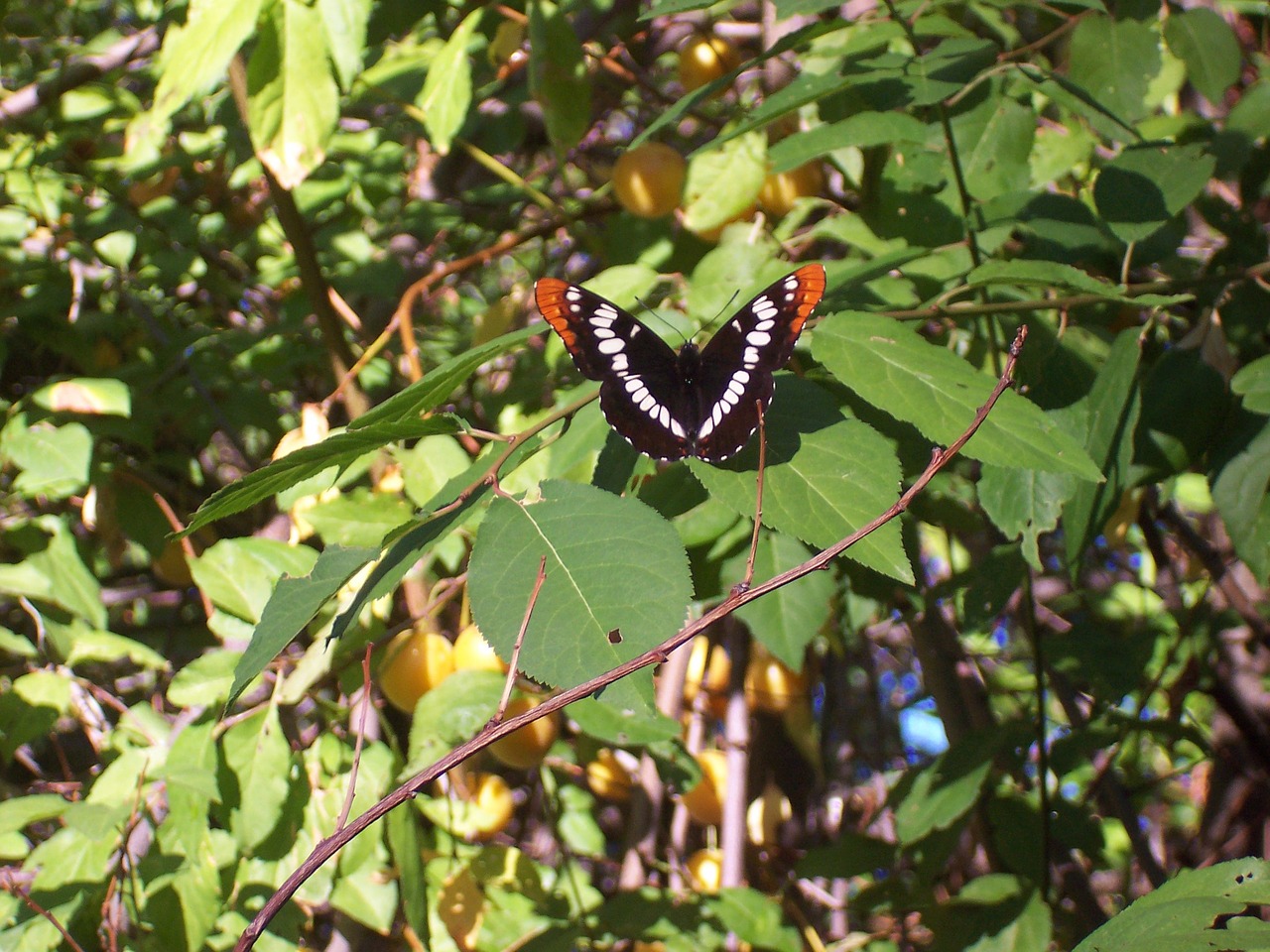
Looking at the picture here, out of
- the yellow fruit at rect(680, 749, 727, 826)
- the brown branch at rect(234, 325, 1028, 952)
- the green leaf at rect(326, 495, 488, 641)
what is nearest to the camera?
the brown branch at rect(234, 325, 1028, 952)

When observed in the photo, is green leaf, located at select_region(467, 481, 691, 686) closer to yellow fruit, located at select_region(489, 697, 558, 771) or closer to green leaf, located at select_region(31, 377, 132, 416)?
yellow fruit, located at select_region(489, 697, 558, 771)

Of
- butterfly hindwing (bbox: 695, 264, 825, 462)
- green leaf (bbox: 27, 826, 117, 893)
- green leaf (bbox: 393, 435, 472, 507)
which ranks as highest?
butterfly hindwing (bbox: 695, 264, 825, 462)

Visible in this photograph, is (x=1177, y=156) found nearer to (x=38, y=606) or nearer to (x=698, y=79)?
(x=698, y=79)

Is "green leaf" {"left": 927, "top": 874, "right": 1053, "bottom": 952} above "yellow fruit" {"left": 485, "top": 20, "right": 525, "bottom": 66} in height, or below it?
below

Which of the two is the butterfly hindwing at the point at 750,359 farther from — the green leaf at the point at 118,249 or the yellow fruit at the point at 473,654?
the green leaf at the point at 118,249

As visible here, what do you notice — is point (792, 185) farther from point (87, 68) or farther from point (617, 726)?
point (87, 68)

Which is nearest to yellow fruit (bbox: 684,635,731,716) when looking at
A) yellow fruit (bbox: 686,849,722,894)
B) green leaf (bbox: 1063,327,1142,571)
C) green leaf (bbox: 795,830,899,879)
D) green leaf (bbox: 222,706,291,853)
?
yellow fruit (bbox: 686,849,722,894)

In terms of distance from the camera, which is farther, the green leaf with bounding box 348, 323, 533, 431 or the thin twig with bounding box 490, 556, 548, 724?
the green leaf with bounding box 348, 323, 533, 431

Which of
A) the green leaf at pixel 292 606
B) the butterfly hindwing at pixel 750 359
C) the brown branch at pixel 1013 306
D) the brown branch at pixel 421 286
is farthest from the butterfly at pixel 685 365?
the brown branch at pixel 421 286
